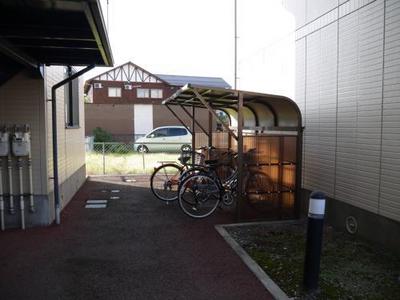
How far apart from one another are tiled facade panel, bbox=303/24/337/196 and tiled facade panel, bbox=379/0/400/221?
112 cm

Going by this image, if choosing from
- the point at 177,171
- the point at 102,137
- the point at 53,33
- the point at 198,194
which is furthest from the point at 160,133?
the point at 53,33

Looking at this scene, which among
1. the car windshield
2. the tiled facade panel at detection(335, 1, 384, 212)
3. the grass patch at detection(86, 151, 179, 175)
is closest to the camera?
the tiled facade panel at detection(335, 1, 384, 212)

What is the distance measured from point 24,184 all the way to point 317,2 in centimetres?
522

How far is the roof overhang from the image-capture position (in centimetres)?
318

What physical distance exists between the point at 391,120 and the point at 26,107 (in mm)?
4758

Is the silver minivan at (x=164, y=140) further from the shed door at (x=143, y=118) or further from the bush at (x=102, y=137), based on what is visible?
the shed door at (x=143, y=118)

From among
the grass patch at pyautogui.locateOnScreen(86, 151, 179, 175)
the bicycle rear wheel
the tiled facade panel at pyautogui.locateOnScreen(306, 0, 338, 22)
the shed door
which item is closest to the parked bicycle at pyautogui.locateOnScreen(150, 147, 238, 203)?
the bicycle rear wheel

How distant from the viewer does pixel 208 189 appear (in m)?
6.53

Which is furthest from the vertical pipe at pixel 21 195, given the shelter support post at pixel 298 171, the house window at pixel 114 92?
the house window at pixel 114 92

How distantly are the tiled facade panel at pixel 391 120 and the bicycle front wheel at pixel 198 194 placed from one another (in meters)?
2.63

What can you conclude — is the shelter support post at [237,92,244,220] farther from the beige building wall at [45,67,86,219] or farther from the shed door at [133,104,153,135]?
the shed door at [133,104,153,135]

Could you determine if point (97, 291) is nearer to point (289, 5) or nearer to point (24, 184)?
point (24, 184)

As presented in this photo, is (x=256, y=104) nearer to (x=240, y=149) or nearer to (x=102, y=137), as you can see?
(x=240, y=149)

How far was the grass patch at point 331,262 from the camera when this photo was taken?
373cm
